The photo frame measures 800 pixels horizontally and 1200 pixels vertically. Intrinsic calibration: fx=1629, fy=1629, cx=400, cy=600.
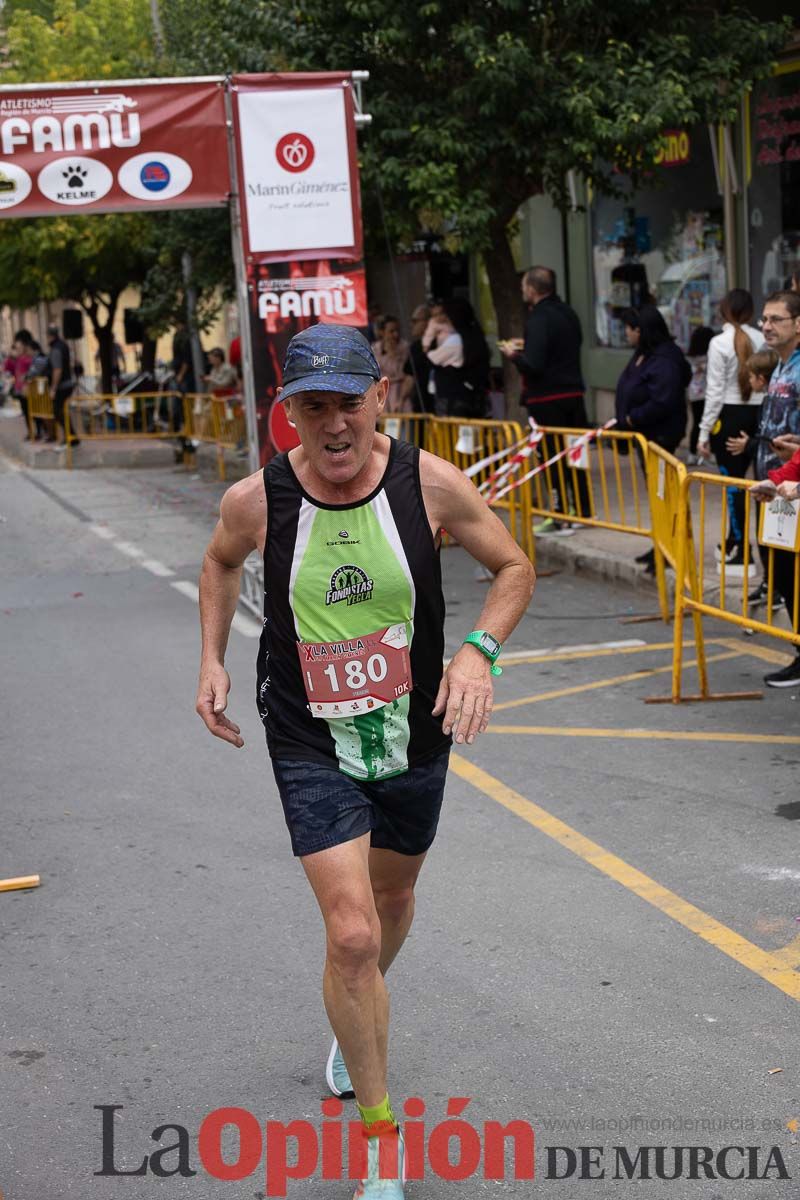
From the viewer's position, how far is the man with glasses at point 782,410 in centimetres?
799

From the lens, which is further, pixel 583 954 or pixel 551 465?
pixel 551 465

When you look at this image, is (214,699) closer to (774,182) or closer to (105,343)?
(774,182)

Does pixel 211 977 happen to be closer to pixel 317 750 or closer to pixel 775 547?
pixel 317 750

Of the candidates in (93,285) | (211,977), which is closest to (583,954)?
(211,977)

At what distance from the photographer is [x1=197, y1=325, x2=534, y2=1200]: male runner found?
3598mm

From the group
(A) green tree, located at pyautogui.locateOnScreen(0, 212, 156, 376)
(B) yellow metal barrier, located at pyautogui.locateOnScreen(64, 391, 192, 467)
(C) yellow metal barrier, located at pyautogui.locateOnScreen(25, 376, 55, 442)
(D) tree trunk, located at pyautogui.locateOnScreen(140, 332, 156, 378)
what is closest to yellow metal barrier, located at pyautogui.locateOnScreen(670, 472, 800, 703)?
(B) yellow metal barrier, located at pyautogui.locateOnScreen(64, 391, 192, 467)

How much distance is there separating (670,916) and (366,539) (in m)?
2.22

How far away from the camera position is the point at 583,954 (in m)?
5.02

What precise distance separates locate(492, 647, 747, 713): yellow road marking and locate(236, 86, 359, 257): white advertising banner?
13.5 feet

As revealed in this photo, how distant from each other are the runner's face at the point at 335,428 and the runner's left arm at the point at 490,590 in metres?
0.21

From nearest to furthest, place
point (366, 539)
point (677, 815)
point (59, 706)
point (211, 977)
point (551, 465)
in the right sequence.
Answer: point (366, 539)
point (211, 977)
point (677, 815)
point (59, 706)
point (551, 465)

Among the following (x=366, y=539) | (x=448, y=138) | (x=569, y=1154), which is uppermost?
(x=448, y=138)

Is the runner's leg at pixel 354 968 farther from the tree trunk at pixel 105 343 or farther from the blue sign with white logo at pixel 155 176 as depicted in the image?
the tree trunk at pixel 105 343

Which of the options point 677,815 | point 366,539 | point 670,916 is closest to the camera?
point 366,539
